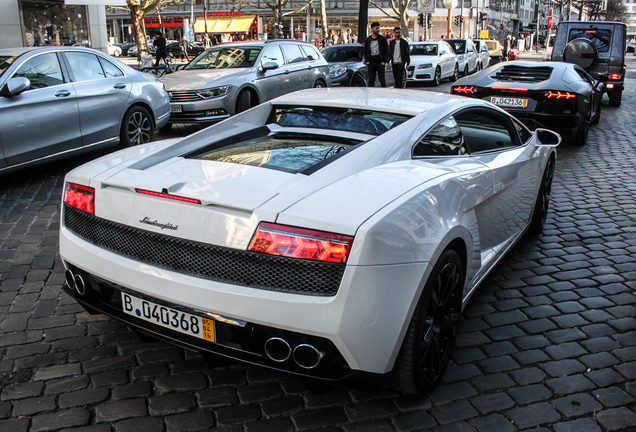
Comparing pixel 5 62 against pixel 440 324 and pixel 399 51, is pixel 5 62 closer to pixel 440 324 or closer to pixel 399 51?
pixel 440 324

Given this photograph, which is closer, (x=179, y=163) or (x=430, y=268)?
(x=430, y=268)

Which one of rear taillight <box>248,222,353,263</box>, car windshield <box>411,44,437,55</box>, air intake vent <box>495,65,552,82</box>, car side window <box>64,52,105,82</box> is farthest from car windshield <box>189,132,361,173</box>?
car windshield <box>411,44,437,55</box>

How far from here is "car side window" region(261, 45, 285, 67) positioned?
11123 mm

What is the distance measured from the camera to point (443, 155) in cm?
313

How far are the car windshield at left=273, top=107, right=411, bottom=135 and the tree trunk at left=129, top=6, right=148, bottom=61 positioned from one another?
78.3 ft

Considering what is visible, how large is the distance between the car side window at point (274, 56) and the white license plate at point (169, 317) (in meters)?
9.13

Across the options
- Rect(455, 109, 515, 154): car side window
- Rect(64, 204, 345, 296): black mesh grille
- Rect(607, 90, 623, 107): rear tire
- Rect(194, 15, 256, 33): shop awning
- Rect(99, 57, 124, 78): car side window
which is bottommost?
Rect(607, 90, 623, 107): rear tire

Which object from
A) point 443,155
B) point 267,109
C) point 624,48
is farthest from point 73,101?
point 624,48

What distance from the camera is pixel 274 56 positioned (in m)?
11.4

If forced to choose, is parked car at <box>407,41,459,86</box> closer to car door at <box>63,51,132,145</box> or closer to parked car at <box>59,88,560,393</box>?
car door at <box>63,51,132,145</box>

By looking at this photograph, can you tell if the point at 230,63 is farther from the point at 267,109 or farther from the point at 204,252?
the point at 204,252

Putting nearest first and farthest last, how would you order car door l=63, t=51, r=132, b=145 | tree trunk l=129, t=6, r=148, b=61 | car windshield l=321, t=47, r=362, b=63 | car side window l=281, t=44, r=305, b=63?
1. car door l=63, t=51, r=132, b=145
2. car side window l=281, t=44, r=305, b=63
3. car windshield l=321, t=47, r=362, b=63
4. tree trunk l=129, t=6, r=148, b=61

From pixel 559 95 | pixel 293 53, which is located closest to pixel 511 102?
pixel 559 95

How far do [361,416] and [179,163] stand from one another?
147 centimetres
